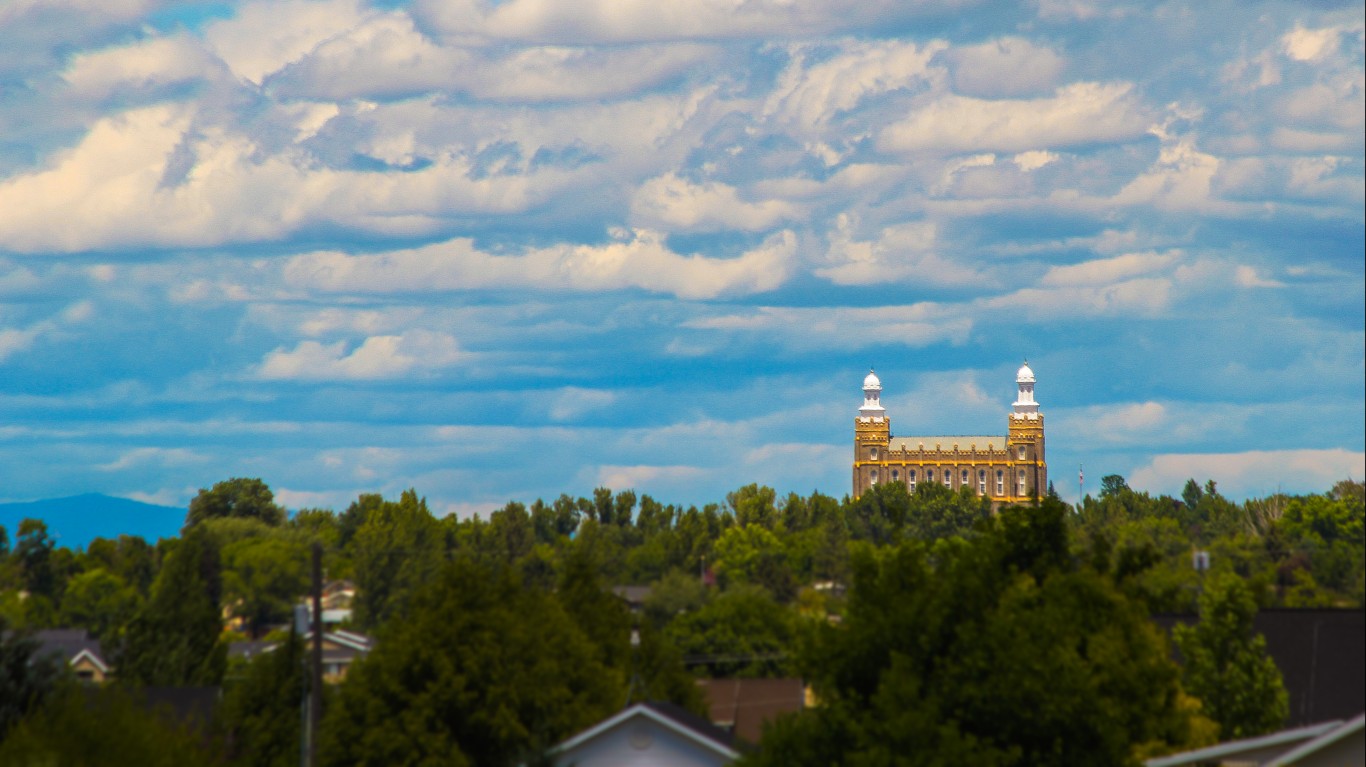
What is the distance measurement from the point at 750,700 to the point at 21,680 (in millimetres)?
24687

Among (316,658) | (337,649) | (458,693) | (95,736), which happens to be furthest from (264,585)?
(95,736)

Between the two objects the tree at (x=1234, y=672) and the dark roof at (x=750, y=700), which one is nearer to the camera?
the tree at (x=1234, y=672)

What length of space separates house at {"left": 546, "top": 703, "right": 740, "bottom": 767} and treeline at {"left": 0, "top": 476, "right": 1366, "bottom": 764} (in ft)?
4.20

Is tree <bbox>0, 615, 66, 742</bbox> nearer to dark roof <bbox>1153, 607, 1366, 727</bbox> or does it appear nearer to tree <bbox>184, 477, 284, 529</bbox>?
dark roof <bbox>1153, 607, 1366, 727</bbox>

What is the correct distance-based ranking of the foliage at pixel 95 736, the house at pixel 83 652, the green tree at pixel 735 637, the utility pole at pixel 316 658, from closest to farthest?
the foliage at pixel 95 736
the utility pole at pixel 316 658
the green tree at pixel 735 637
the house at pixel 83 652

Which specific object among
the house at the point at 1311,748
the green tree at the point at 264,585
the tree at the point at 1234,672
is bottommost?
the house at the point at 1311,748

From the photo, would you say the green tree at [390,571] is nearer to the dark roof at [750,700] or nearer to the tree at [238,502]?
the dark roof at [750,700]

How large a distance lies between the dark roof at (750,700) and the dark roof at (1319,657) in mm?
14219

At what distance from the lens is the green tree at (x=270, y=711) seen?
57125mm

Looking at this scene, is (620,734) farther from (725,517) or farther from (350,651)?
(725,517)

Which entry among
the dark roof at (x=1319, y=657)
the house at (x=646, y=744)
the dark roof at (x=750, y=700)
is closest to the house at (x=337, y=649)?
the dark roof at (x=750, y=700)

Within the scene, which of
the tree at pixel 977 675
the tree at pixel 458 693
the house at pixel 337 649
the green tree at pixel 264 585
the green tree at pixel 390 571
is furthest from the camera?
the green tree at pixel 264 585

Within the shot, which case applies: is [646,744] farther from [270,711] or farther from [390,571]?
[390,571]

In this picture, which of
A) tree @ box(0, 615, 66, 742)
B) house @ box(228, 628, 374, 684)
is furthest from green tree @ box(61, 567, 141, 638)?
tree @ box(0, 615, 66, 742)
